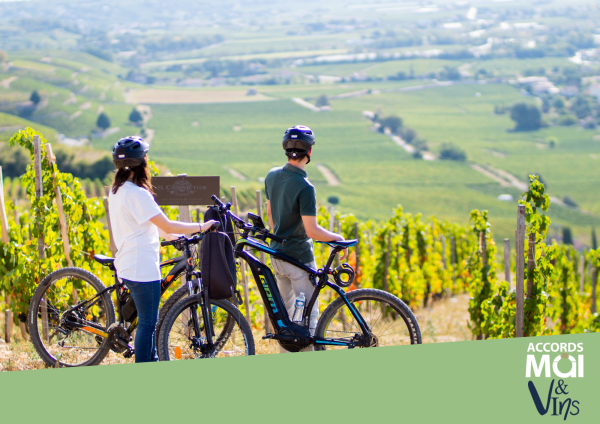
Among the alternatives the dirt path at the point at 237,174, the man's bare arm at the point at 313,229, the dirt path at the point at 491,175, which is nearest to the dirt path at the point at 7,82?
the dirt path at the point at 237,174

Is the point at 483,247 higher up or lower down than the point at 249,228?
lower down

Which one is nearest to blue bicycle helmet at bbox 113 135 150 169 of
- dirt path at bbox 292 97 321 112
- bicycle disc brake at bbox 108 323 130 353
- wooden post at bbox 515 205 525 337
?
bicycle disc brake at bbox 108 323 130 353

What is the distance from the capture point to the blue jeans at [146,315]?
10.9 ft

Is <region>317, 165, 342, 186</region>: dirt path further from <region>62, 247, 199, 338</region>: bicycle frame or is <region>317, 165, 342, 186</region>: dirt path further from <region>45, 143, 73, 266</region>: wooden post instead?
<region>62, 247, 199, 338</region>: bicycle frame

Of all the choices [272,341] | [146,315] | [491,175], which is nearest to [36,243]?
[272,341]

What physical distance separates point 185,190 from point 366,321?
59.5 inches

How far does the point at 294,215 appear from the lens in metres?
3.62

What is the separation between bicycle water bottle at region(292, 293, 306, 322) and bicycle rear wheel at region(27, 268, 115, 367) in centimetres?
113

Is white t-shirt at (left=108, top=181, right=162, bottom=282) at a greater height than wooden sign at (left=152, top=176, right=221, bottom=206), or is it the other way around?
wooden sign at (left=152, top=176, right=221, bottom=206)

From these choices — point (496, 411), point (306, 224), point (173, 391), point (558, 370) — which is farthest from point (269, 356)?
point (558, 370)

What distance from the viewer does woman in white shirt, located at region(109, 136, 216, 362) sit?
321cm

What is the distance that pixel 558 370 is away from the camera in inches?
141

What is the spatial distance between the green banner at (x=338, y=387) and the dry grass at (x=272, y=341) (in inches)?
31.7

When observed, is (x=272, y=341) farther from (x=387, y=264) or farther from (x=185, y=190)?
(x=387, y=264)
